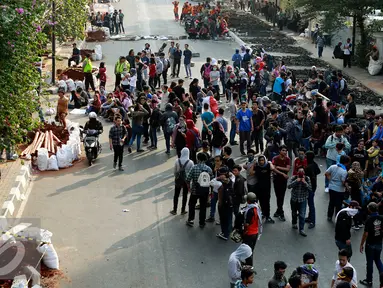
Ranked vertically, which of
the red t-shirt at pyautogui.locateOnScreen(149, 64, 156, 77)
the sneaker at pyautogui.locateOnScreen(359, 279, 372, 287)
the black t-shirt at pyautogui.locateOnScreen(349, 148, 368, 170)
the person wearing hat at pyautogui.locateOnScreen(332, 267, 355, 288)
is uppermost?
the red t-shirt at pyautogui.locateOnScreen(149, 64, 156, 77)

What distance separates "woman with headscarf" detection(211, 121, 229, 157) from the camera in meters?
15.7

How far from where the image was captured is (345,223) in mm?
10555

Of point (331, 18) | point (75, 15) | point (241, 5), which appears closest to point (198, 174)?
point (75, 15)

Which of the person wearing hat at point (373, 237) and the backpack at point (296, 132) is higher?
the backpack at point (296, 132)

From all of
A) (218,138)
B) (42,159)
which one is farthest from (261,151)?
(42,159)

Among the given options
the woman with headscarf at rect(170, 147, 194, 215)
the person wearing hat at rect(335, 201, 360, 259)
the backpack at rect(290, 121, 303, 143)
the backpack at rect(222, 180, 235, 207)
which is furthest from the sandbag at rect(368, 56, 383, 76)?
the person wearing hat at rect(335, 201, 360, 259)

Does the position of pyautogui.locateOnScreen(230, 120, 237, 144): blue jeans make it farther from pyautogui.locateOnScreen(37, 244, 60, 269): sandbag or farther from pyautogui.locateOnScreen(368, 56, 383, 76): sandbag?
pyautogui.locateOnScreen(368, 56, 383, 76): sandbag

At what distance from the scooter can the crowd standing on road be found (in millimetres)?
670

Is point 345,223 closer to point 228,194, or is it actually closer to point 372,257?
point 372,257

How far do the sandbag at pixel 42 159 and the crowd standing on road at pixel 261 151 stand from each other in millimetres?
1664

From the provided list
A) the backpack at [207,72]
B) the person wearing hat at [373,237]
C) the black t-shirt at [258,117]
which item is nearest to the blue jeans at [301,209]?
the person wearing hat at [373,237]

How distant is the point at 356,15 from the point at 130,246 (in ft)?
70.7

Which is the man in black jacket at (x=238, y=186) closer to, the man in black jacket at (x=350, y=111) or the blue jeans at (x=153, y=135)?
the blue jeans at (x=153, y=135)

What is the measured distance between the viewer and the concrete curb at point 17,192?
13.1 m
